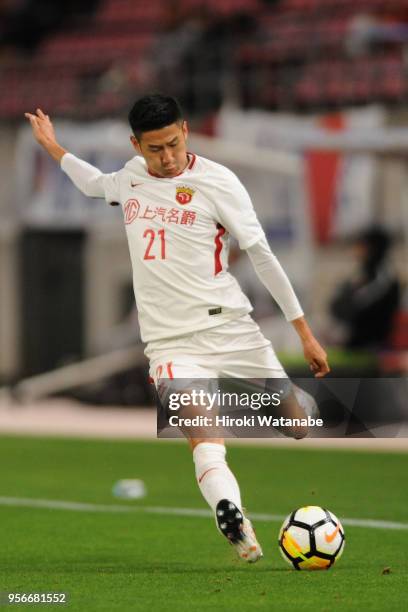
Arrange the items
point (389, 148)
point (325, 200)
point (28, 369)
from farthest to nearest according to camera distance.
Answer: point (28, 369) < point (325, 200) < point (389, 148)

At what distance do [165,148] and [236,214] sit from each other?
416 mm

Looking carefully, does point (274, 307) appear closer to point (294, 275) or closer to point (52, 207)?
point (294, 275)

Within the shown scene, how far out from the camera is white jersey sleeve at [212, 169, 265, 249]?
6.84 m

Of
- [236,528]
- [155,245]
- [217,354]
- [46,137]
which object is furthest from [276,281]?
[46,137]

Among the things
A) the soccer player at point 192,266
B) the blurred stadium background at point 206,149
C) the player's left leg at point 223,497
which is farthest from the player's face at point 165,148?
the blurred stadium background at point 206,149

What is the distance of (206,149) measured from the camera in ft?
60.3

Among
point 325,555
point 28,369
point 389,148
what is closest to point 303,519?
point 325,555

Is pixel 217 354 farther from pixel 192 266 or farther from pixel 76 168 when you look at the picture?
pixel 76 168

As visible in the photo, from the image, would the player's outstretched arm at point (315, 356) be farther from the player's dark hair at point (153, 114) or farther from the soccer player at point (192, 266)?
the player's dark hair at point (153, 114)

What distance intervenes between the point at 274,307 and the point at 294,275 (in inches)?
27.0

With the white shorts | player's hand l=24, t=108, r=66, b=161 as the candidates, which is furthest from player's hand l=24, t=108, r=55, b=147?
the white shorts

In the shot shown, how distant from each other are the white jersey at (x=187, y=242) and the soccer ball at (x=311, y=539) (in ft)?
3.11

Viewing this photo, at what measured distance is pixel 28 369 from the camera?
85.4 ft

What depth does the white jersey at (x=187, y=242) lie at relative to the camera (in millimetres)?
6910
